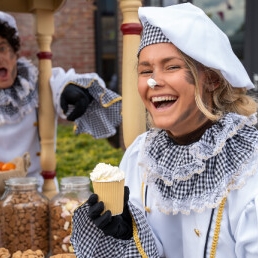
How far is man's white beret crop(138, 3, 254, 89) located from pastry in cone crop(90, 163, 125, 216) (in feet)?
1.27

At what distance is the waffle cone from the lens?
1.42m

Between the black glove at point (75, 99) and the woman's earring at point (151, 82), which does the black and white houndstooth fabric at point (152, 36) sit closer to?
the woman's earring at point (151, 82)

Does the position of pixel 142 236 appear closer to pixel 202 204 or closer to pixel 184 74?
pixel 202 204

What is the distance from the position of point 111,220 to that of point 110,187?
0.10m

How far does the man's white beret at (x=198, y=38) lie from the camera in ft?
4.52

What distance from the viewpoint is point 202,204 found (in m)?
1.40

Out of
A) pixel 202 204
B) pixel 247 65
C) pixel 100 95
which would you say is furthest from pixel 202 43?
pixel 247 65

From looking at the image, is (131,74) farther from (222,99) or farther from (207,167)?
(207,167)

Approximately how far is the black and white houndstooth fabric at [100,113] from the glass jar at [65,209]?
49 cm

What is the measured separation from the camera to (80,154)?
4.94m

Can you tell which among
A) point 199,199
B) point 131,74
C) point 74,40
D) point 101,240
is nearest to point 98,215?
point 101,240

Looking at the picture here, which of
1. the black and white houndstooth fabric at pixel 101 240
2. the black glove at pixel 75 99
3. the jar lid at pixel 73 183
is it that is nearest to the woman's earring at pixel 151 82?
the black and white houndstooth fabric at pixel 101 240

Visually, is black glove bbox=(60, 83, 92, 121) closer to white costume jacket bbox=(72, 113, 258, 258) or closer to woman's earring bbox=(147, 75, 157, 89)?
white costume jacket bbox=(72, 113, 258, 258)

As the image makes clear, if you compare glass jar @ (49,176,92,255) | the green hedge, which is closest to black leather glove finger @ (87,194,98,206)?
glass jar @ (49,176,92,255)
